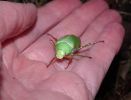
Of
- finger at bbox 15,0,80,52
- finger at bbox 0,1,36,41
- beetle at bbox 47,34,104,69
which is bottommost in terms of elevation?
beetle at bbox 47,34,104,69

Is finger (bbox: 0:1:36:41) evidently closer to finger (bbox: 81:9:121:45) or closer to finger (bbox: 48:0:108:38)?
finger (bbox: 48:0:108:38)

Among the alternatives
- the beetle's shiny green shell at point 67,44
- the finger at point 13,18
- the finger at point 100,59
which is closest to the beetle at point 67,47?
the beetle's shiny green shell at point 67,44

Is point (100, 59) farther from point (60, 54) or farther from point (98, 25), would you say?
point (98, 25)

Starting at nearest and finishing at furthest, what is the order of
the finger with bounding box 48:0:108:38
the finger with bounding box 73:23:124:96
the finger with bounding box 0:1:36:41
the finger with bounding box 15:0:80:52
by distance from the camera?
the finger with bounding box 0:1:36:41
the finger with bounding box 73:23:124:96
the finger with bounding box 15:0:80:52
the finger with bounding box 48:0:108:38

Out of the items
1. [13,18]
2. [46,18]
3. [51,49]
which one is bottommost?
[51,49]

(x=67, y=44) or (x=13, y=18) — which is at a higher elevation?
(x=13, y=18)

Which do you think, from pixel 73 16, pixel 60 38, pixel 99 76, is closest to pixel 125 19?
pixel 73 16

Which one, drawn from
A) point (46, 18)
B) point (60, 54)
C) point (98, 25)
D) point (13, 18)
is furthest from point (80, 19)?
point (13, 18)

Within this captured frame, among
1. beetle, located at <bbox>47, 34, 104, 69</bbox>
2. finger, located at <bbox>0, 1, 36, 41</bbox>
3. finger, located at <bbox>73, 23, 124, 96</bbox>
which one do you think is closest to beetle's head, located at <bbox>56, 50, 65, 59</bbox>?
beetle, located at <bbox>47, 34, 104, 69</bbox>
